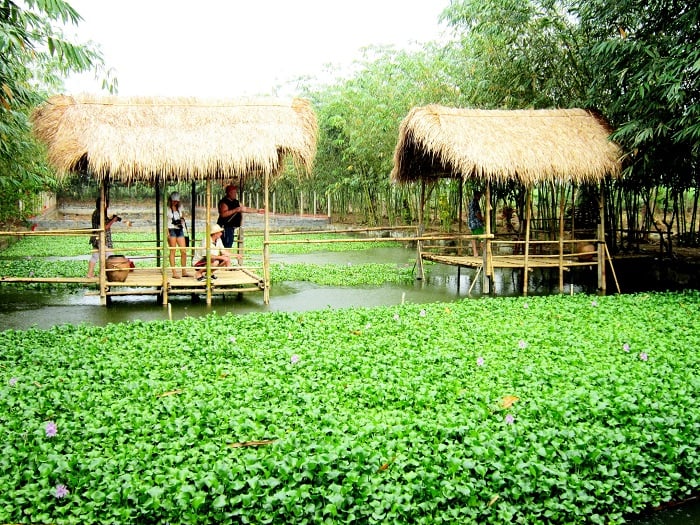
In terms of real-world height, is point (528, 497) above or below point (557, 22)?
below

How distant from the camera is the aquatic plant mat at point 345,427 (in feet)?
11.1

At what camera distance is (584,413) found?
439cm

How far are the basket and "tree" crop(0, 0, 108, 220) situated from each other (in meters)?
2.08

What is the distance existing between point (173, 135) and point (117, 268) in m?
2.14

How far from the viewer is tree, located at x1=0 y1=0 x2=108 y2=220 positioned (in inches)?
217

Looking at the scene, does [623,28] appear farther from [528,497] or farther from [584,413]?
[528,497]

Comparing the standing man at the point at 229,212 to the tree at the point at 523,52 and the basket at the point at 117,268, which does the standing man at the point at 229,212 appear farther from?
the tree at the point at 523,52

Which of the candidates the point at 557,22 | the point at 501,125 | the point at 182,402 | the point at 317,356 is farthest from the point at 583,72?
the point at 182,402

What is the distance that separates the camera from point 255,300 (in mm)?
9922

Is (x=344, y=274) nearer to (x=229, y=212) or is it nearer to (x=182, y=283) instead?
(x=229, y=212)

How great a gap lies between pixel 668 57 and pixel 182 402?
27.6ft

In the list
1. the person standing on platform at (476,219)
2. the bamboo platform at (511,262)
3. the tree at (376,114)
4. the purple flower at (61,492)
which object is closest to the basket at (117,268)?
the bamboo platform at (511,262)

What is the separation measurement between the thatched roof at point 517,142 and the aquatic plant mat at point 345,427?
424 cm

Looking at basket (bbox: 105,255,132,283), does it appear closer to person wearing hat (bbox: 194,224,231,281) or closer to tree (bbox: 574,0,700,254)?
person wearing hat (bbox: 194,224,231,281)
